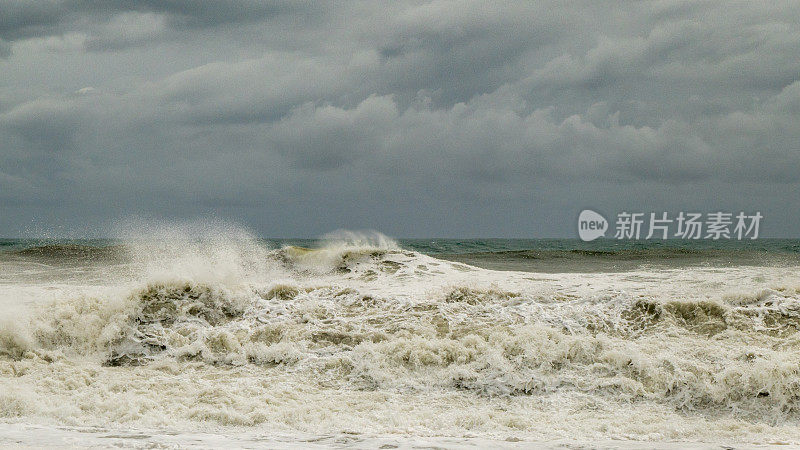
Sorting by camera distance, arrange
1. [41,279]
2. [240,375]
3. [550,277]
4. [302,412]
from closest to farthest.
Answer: [302,412] → [240,375] → [550,277] → [41,279]

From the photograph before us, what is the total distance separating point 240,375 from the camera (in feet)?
24.3

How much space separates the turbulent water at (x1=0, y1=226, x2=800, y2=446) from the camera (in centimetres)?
588

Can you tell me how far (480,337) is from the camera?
7836mm

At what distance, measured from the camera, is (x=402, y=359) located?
7531mm

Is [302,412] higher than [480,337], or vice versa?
[480,337]

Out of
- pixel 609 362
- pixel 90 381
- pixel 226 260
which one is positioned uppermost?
pixel 226 260

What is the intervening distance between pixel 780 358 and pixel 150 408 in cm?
710

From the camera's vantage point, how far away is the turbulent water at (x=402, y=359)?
5879 mm

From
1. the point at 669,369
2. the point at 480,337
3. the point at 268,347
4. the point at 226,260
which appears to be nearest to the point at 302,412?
the point at 268,347

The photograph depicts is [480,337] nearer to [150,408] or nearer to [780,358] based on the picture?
[780,358]

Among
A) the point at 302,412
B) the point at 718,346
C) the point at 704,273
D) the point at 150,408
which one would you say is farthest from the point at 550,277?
the point at 150,408

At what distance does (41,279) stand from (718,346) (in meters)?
13.8

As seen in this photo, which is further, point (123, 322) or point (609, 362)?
point (123, 322)

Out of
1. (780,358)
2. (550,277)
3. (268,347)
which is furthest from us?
(550,277)
